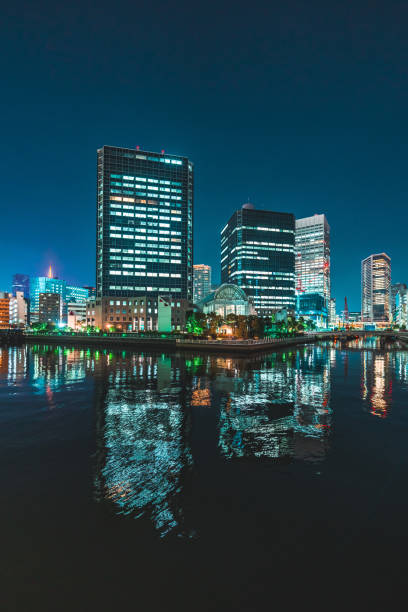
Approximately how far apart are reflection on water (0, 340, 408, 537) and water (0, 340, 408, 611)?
0.12 m

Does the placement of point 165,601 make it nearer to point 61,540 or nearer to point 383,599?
point 61,540

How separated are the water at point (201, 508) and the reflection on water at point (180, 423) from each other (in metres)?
0.12

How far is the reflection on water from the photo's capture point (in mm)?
12758

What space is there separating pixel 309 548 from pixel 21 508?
10.1m

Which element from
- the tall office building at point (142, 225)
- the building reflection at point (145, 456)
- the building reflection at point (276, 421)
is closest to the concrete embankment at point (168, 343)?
the building reflection at point (276, 421)

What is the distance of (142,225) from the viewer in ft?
615

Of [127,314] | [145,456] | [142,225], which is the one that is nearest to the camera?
[145,456]

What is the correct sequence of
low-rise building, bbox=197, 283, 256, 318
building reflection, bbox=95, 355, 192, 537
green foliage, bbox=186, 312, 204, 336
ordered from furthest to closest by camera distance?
1. low-rise building, bbox=197, 283, 256, 318
2. green foliage, bbox=186, 312, 204, 336
3. building reflection, bbox=95, 355, 192, 537

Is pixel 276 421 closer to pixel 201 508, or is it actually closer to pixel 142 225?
pixel 201 508

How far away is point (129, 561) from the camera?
923cm

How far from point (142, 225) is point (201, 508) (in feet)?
614

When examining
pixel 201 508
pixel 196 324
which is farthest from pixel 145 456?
pixel 196 324

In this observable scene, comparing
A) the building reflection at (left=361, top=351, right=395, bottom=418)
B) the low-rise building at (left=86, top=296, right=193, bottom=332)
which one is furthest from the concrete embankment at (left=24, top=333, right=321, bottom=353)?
the building reflection at (left=361, top=351, right=395, bottom=418)

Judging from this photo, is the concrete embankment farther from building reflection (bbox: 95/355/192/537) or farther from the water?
the water
